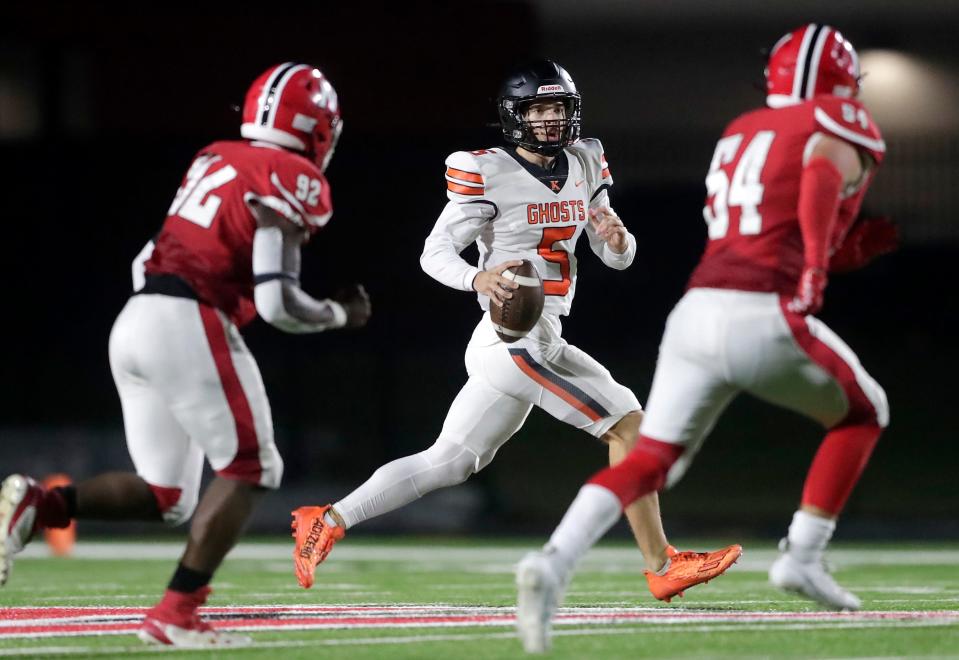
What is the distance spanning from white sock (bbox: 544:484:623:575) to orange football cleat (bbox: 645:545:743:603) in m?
1.22

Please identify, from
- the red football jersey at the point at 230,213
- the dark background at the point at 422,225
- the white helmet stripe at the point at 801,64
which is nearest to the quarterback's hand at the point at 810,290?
the white helmet stripe at the point at 801,64

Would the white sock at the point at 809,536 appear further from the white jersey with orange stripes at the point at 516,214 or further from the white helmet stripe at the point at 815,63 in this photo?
the white jersey with orange stripes at the point at 516,214

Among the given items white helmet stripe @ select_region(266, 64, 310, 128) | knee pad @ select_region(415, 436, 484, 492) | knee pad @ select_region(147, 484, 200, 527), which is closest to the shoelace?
knee pad @ select_region(415, 436, 484, 492)

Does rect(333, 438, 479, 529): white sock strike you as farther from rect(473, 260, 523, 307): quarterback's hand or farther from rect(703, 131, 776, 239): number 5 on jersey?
rect(703, 131, 776, 239): number 5 on jersey

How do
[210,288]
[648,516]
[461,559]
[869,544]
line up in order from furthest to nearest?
1. [869,544]
2. [461,559]
3. [648,516]
4. [210,288]

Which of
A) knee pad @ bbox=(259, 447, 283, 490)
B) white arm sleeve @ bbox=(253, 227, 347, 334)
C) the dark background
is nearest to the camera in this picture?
white arm sleeve @ bbox=(253, 227, 347, 334)

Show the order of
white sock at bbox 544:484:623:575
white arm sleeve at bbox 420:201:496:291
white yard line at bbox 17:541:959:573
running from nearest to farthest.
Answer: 1. white sock at bbox 544:484:623:575
2. white arm sleeve at bbox 420:201:496:291
3. white yard line at bbox 17:541:959:573

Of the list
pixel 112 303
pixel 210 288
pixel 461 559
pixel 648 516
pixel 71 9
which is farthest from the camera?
pixel 71 9

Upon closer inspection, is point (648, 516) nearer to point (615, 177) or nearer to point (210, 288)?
point (210, 288)

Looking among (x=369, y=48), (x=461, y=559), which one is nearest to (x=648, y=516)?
(x=461, y=559)

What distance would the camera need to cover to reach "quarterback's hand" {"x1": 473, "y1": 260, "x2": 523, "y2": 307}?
4.73 metres

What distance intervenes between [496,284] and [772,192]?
125 cm

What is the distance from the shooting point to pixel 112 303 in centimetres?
1508

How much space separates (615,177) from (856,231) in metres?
11.6
